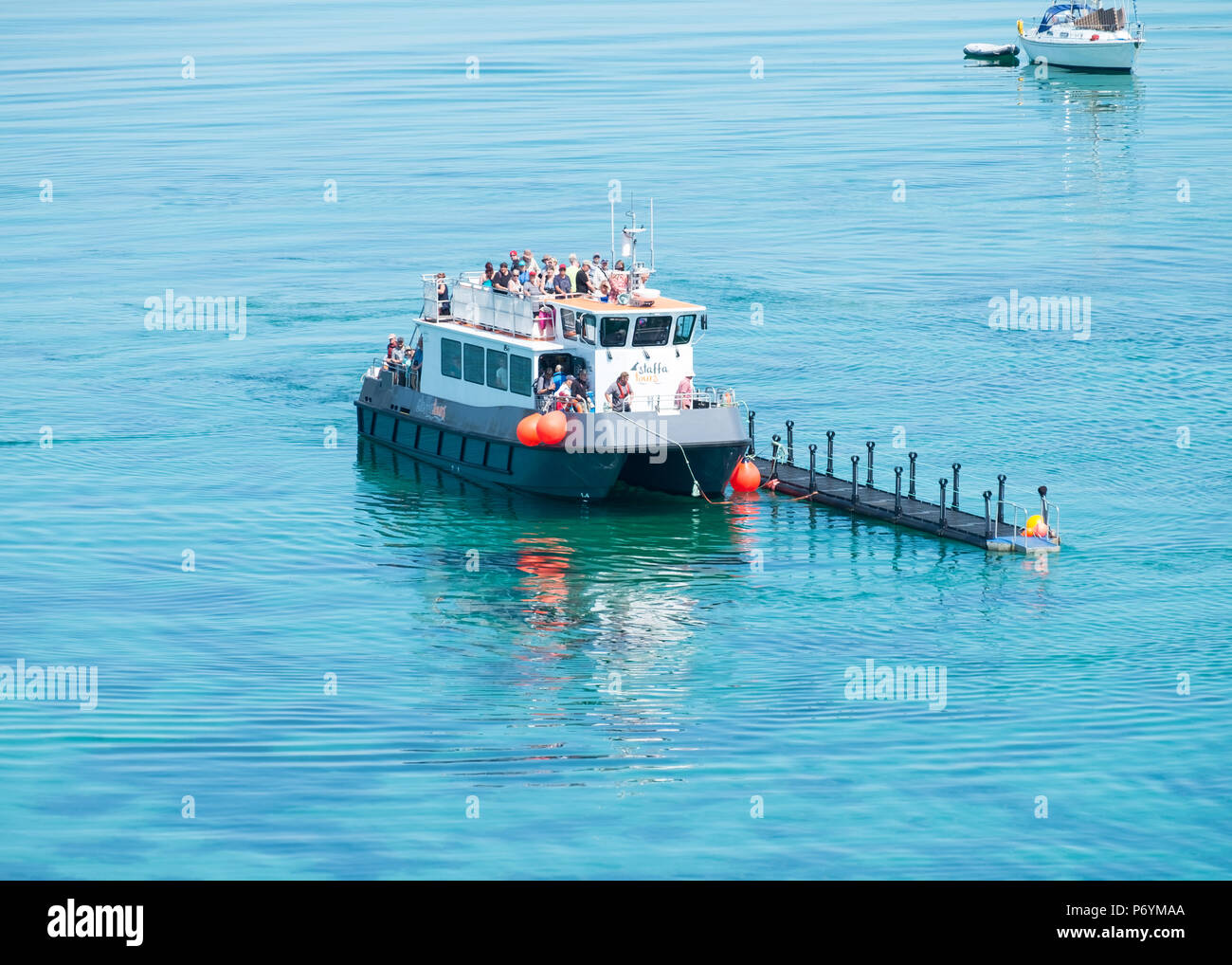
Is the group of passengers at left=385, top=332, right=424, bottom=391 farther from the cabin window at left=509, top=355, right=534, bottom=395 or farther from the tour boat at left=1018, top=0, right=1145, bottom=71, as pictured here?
the tour boat at left=1018, top=0, right=1145, bottom=71

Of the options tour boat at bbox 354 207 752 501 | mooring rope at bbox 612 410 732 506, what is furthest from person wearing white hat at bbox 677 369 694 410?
mooring rope at bbox 612 410 732 506

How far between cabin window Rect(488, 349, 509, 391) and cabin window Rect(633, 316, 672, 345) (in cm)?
421

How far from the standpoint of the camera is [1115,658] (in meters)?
39.9

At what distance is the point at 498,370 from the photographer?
53.6 m

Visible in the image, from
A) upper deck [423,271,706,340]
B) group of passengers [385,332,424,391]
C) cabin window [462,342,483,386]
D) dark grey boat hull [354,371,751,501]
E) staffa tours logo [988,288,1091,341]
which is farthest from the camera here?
staffa tours logo [988,288,1091,341]

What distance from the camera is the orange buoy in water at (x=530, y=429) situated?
1986 inches

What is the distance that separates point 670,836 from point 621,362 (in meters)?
21.5

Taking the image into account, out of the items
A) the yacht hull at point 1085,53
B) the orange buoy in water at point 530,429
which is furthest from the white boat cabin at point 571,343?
the yacht hull at point 1085,53

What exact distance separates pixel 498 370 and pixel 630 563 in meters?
8.62

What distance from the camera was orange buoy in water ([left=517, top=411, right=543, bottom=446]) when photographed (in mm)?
50438
